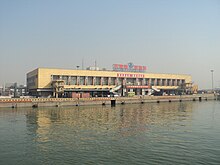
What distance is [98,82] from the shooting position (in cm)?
11369

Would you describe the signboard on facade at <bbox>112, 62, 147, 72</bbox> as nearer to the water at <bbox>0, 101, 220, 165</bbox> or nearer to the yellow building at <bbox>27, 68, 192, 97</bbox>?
the yellow building at <bbox>27, 68, 192, 97</bbox>

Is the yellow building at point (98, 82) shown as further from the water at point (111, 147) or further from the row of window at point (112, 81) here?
the water at point (111, 147)

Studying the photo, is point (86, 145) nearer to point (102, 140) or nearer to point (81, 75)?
point (102, 140)

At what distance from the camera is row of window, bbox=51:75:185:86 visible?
10625 centimetres

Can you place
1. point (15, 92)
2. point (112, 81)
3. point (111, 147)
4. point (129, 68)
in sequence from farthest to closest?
point (15, 92) < point (129, 68) < point (112, 81) < point (111, 147)

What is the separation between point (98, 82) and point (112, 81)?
816 cm

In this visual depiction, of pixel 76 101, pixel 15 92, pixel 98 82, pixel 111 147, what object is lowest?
pixel 111 147

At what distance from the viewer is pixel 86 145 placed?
24547mm

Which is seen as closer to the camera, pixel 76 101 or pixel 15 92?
pixel 76 101

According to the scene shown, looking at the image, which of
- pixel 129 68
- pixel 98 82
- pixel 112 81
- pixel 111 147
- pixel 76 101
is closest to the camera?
pixel 111 147

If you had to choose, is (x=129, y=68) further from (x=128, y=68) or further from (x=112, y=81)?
(x=112, y=81)

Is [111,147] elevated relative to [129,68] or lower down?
lower down

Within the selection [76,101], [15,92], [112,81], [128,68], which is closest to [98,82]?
[112,81]

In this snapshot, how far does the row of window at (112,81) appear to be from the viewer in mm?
106250
